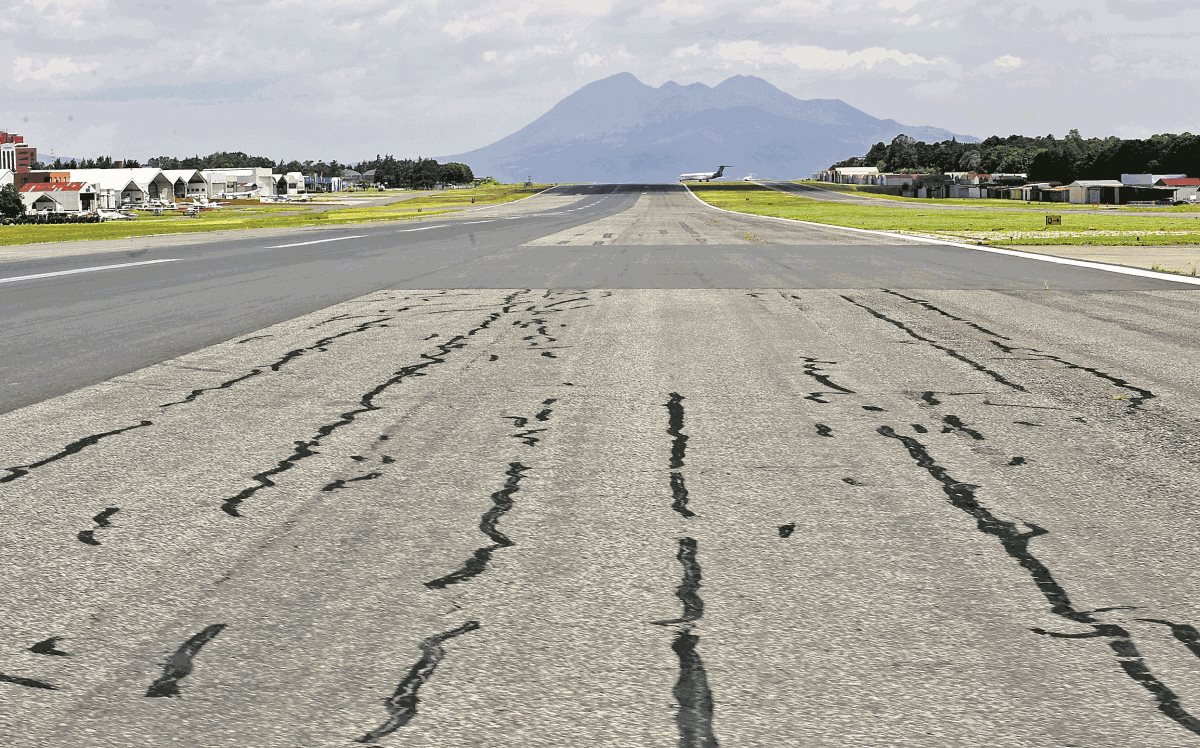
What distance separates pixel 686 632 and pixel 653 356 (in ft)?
23.4

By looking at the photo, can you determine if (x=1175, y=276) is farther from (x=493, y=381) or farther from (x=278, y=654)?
(x=278, y=654)

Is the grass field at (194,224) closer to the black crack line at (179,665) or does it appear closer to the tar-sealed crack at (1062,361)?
the tar-sealed crack at (1062,361)

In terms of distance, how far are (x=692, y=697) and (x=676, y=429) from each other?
13.7ft

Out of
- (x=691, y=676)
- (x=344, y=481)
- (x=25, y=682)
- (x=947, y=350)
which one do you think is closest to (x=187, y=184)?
(x=947, y=350)

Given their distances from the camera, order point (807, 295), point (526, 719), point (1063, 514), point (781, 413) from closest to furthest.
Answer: point (526, 719) → point (1063, 514) → point (781, 413) → point (807, 295)

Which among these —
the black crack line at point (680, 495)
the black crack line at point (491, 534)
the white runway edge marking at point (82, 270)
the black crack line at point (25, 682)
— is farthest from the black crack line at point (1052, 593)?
the white runway edge marking at point (82, 270)

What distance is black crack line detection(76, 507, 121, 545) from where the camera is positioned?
523 centimetres

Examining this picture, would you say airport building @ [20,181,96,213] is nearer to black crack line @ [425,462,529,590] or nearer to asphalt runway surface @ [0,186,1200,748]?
asphalt runway surface @ [0,186,1200,748]

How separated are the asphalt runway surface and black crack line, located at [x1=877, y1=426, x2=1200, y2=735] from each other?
2 cm

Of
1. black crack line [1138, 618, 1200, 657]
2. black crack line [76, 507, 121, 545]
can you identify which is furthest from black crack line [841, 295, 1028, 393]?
black crack line [76, 507, 121, 545]

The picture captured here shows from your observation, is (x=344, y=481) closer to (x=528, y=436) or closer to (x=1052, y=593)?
(x=528, y=436)

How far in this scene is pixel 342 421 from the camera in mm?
8008

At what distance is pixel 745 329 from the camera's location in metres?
13.3

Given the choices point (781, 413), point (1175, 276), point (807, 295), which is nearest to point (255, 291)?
point (807, 295)
